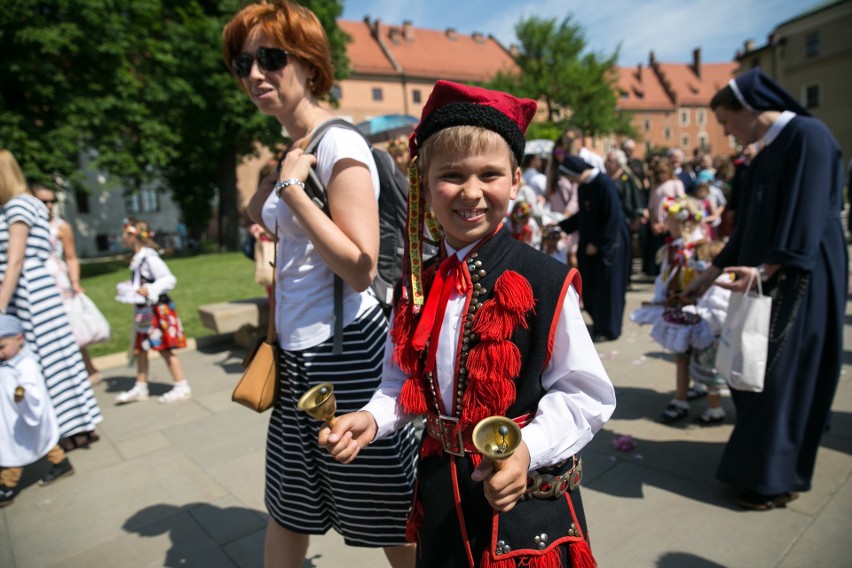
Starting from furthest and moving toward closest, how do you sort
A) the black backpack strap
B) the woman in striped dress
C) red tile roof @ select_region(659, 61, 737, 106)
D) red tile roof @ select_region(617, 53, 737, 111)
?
red tile roof @ select_region(659, 61, 737, 106) → red tile roof @ select_region(617, 53, 737, 111) → the woman in striped dress → the black backpack strap

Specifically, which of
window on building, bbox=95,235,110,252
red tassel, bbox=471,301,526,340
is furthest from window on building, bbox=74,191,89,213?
red tassel, bbox=471,301,526,340

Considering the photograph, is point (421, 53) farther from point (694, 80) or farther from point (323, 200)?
point (323, 200)

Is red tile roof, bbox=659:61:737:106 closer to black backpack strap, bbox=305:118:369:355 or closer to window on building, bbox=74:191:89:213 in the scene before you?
window on building, bbox=74:191:89:213

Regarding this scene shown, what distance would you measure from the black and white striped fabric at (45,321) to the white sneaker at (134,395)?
1.16 metres

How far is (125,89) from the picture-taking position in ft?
64.0

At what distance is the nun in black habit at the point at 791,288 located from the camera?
8.73 ft

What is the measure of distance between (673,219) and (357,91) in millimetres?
45470

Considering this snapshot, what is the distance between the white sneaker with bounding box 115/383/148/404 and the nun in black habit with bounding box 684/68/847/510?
16.3ft

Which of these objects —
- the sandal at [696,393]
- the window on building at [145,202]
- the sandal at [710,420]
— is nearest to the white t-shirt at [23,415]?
the sandal at [710,420]

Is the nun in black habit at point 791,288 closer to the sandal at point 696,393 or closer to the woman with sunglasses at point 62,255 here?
the sandal at point 696,393

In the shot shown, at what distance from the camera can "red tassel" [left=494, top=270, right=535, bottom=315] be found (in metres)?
1.35

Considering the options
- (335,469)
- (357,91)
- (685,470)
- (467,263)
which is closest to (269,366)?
(335,469)

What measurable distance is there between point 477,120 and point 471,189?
173 mm

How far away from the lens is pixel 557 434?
130 centimetres
